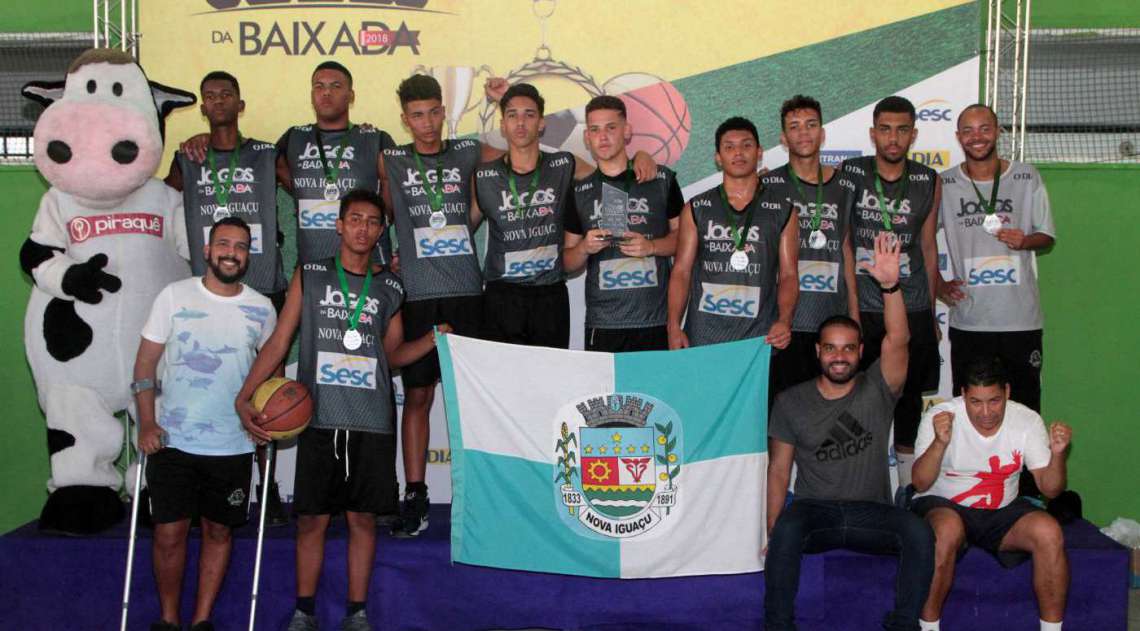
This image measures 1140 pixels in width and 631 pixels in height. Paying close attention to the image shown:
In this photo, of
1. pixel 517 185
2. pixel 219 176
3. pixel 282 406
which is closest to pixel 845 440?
pixel 517 185

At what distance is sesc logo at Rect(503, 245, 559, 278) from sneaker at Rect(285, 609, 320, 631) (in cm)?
170

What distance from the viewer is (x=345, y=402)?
4609 millimetres

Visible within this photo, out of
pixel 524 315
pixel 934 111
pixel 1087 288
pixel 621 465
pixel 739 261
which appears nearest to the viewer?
pixel 621 465

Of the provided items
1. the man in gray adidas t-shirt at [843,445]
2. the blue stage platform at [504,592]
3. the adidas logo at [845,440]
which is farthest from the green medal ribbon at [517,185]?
the adidas logo at [845,440]

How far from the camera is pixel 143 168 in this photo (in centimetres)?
518

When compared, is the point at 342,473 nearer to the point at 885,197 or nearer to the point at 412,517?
the point at 412,517

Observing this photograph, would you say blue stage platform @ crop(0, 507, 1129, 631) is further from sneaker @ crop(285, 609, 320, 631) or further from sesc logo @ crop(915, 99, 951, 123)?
sesc logo @ crop(915, 99, 951, 123)

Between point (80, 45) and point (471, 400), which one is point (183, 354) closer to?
point (471, 400)

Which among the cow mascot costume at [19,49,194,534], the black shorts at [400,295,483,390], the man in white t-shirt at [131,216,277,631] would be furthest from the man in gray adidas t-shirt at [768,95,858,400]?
the cow mascot costume at [19,49,194,534]

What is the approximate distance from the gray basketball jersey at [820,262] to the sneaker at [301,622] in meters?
2.44

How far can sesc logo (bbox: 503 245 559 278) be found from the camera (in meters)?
5.17

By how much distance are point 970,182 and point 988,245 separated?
1.04ft

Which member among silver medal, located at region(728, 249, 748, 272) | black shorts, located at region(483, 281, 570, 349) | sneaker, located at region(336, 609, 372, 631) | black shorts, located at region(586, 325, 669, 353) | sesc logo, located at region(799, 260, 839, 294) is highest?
silver medal, located at region(728, 249, 748, 272)

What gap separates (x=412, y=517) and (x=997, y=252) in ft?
9.85
